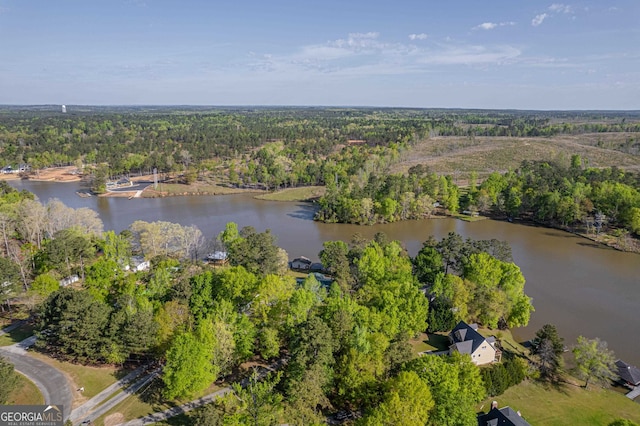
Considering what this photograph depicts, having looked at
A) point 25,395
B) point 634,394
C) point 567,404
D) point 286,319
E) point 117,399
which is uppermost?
point 286,319

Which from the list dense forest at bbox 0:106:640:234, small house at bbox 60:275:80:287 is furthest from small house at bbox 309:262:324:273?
small house at bbox 60:275:80:287

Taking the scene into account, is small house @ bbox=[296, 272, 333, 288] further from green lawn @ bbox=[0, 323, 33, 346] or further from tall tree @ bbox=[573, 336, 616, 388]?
green lawn @ bbox=[0, 323, 33, 346]

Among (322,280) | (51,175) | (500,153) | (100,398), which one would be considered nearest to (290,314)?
(322,280)

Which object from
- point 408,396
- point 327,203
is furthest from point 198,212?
point 408,396

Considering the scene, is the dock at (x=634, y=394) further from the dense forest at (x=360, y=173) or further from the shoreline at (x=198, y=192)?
the dense forest at (x=360, y=173)

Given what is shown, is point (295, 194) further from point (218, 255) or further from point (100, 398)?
point (100, 398)

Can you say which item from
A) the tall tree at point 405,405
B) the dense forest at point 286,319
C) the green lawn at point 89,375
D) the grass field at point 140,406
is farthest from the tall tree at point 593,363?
the green lawn at point 89,375

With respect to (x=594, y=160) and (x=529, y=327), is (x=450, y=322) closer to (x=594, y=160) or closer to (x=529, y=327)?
(x=529, y=327)
